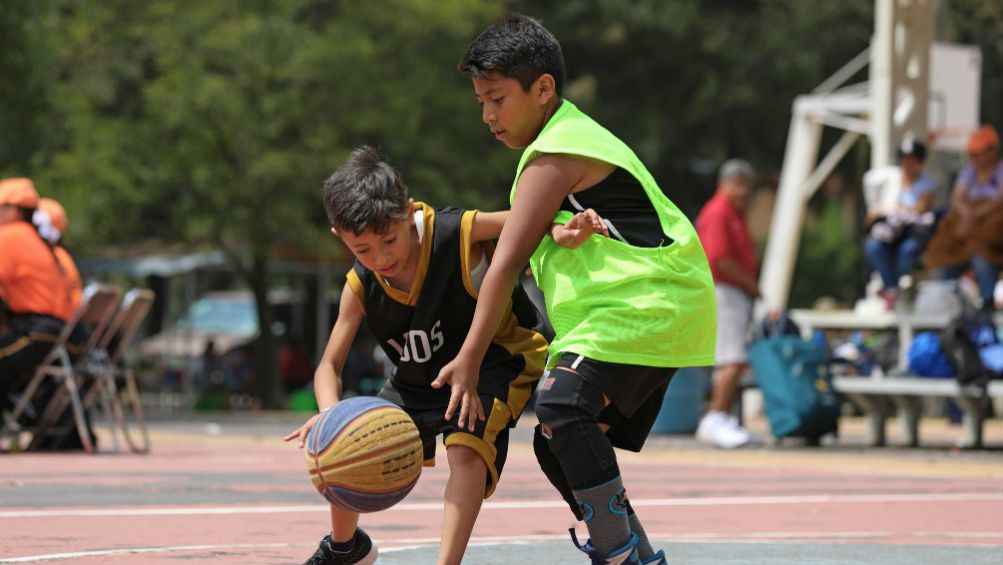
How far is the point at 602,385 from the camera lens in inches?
211

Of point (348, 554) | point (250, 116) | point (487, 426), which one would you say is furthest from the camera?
point (250, 116)

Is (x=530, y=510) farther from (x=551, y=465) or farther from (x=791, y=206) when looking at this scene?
(x=791, y=206)

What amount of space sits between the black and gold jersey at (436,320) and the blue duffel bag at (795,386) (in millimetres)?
9601

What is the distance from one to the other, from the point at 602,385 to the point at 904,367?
34.0 feet

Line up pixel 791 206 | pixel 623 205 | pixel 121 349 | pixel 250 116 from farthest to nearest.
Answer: pixel 250 116 < pixel 791 206 < pixel 121 349 < pixel 623 205

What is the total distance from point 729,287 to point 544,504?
6000mm

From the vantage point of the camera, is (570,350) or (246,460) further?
(246,460)

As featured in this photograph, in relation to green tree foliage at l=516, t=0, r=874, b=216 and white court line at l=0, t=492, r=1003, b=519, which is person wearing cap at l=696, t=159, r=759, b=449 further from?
green tree foliage at l=516, t=0, r=874, b=216

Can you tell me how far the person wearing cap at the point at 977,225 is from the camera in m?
15.0

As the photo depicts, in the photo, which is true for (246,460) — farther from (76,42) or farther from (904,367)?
(76,42)

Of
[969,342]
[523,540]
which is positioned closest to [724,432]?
[969,342]

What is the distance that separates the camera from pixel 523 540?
772cm

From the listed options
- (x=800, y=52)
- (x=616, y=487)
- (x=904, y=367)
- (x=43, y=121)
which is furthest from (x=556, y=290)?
(x=800, y=52)

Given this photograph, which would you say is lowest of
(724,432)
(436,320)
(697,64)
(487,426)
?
(697,64)
